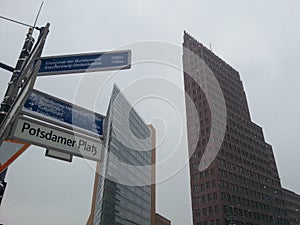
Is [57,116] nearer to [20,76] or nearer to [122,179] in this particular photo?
[20,76]

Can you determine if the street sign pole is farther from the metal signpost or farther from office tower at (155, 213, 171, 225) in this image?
office tower at (155, 213, 171, 225)

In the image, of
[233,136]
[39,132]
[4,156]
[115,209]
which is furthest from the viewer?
[233,136]

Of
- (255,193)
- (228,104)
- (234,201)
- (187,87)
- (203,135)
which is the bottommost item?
(234,201)

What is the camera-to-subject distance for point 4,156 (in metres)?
3.63

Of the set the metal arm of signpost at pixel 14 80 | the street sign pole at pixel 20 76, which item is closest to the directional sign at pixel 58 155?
the street sign pole at pixel 20 76

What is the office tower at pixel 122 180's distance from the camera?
62688mm

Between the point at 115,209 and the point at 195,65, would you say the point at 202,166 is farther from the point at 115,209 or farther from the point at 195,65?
the point at 195,65

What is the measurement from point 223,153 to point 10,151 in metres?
74.6

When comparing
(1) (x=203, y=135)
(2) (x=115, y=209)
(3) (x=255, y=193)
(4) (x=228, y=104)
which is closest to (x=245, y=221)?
(3) (x=255, y=193)

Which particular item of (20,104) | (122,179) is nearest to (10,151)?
(20,104)

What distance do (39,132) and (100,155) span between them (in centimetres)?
112

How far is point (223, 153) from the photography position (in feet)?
242

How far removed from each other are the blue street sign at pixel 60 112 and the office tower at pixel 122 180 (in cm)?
4875

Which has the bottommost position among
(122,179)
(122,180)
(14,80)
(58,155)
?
(58,155)
